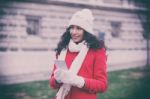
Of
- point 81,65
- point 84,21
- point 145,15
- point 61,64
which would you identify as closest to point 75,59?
point 81,65

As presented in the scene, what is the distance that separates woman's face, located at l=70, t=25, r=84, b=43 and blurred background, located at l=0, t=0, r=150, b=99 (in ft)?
14.4

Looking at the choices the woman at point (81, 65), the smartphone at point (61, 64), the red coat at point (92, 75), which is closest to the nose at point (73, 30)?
the woman at point (81, 65)

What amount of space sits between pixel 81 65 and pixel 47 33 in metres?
5.52

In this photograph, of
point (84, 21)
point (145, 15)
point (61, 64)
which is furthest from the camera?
point (145, 15)

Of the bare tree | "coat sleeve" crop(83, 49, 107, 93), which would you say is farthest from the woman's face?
the bare tree

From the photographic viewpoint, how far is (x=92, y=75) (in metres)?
2.23

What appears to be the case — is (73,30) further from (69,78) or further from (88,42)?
(69,78)

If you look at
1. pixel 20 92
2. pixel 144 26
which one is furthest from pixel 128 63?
pixel 20 92

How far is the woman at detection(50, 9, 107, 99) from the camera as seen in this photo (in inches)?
84.4

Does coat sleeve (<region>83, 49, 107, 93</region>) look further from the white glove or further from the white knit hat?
the white knit hat

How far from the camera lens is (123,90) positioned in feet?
21.2

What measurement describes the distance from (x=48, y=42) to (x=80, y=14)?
202 inches

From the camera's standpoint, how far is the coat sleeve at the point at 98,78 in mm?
2146

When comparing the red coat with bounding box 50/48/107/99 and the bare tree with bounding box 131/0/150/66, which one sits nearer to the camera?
the red coat with bounding box 50/48/107/99
